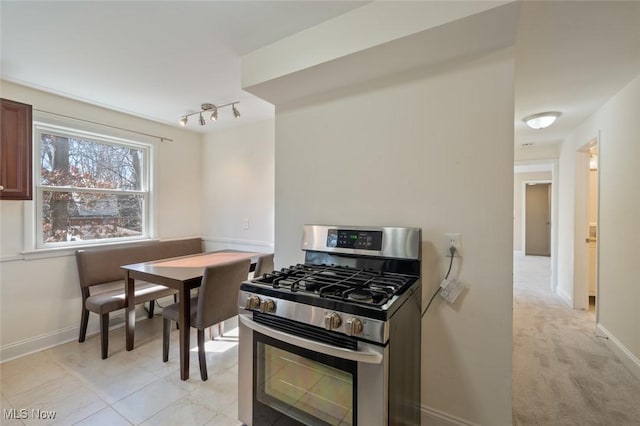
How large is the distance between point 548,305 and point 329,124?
152 inches

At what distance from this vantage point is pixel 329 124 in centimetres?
200

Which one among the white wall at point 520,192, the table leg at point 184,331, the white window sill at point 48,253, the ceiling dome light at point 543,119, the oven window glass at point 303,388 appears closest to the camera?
the oven window glass at point 303,388

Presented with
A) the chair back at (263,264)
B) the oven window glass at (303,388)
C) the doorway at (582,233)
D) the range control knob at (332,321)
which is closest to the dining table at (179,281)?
the chair back at (263,264)

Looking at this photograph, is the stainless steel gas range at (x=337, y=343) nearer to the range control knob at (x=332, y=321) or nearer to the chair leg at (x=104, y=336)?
the range control knob at (x=332, y=321)

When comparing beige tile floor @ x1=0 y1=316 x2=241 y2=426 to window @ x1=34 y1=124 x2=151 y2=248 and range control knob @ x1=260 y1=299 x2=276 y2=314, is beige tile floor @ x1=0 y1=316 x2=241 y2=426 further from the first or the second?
window @ x1=34 y1=124 x2=151 y2=248

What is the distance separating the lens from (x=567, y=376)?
218 cm

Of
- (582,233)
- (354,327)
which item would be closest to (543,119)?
(582,233)

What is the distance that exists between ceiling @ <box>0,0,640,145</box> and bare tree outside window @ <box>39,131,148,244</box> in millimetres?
551

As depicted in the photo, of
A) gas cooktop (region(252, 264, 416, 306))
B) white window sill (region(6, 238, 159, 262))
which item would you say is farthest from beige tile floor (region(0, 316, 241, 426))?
gas cooktop (region(252, 264, 416, 306))

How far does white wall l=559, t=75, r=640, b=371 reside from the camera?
7.32ft

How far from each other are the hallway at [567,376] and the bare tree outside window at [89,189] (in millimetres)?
4010

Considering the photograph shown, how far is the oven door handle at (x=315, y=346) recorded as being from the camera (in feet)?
3.52

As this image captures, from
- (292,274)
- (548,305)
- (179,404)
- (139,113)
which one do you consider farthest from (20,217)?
(548,305)

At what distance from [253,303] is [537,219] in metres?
9.06
